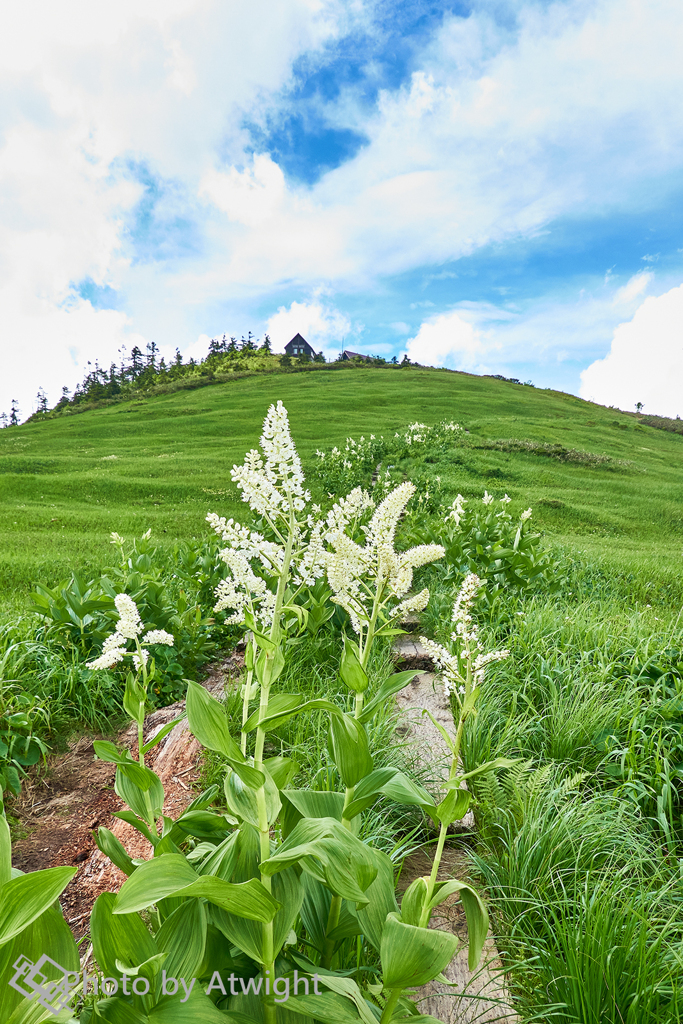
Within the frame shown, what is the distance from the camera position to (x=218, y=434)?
22.0 meters

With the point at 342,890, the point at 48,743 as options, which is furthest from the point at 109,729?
the point at 342,890

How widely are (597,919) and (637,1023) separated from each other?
30cm

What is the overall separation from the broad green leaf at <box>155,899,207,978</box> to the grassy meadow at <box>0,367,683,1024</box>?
1259 mm

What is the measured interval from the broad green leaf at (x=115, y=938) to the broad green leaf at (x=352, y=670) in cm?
74

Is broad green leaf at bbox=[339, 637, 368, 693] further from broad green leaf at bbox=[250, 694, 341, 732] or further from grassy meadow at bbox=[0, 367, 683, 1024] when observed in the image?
grassy meadow at bbox=[0, 367, 683, 1024]

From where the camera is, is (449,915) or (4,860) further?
(449,915)

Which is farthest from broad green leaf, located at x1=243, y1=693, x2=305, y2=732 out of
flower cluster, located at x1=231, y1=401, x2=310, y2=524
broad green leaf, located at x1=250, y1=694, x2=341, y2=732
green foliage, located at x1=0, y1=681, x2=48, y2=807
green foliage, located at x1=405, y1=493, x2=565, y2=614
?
green foliage, located at x1=405, y1=493, x2=565, y2=614

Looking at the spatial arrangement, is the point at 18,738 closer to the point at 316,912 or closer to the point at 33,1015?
the point at 316,912

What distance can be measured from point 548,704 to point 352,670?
3017 millimetres

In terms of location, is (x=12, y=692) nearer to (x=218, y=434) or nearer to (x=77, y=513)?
(x=77, y=513)

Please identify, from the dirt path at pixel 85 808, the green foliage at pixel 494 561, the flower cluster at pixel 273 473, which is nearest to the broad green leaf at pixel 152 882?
the flower cluster at pixel 273 473

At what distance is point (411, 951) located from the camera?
116 centimetres

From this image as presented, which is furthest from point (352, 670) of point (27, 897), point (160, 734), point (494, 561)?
point (494, 561)

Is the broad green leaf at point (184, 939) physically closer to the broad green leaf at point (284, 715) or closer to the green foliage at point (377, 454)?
the broad green leaf at point (284, 715)
